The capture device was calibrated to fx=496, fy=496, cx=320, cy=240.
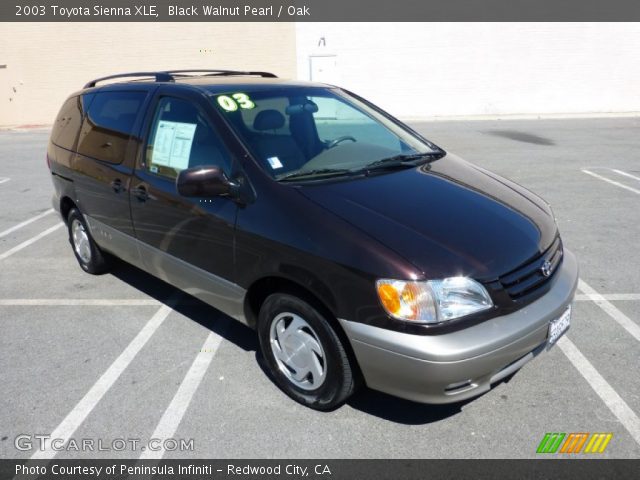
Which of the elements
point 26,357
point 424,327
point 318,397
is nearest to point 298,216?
point 424,327

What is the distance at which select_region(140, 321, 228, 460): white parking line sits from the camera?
2.71m

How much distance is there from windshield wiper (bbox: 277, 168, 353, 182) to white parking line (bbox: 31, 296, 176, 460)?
171 cm

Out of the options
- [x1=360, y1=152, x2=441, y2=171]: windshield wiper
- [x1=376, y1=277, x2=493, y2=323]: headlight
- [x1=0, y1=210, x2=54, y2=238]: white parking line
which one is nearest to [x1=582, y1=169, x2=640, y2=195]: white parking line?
[x1=360, y1=152, x2=441, y2=171]: windshield wiper

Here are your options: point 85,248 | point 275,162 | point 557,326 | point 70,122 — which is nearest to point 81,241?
point 85,248

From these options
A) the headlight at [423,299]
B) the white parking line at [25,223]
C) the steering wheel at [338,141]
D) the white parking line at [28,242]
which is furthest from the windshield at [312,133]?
the white parking line at [25,223]

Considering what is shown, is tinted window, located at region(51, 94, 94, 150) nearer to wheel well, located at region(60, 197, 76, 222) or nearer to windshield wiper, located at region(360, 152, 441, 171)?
wheel well, located at region(60, 197, 76, 222)

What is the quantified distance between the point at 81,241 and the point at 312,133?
2.73 m

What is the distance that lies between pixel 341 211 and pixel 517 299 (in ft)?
3.24

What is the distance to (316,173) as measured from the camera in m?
2.97

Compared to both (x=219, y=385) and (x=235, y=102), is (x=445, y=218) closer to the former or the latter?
(x=235, y=102)

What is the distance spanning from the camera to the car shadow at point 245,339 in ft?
9.29

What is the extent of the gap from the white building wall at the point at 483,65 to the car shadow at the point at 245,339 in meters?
15.0

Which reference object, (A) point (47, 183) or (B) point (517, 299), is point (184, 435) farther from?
(A) point (47, 183)
